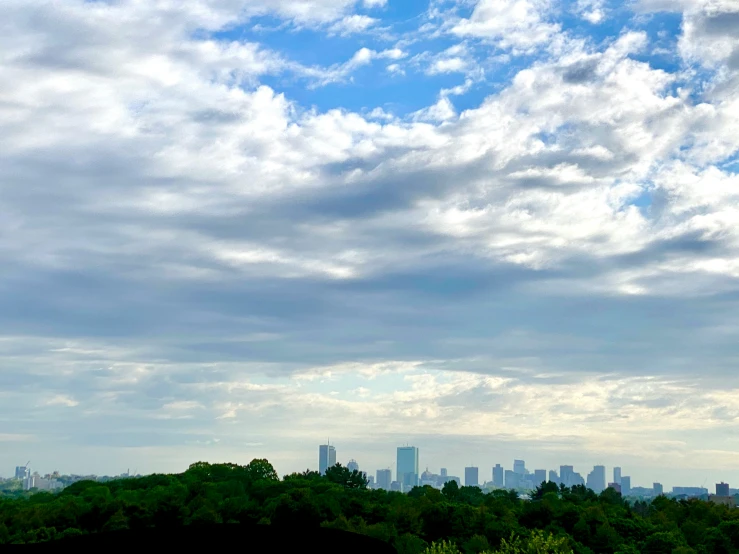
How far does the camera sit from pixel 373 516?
6025cm

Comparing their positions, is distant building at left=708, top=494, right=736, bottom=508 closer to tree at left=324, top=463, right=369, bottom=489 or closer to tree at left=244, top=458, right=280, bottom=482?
tree at left=324, top=463, right=369, bottom=489

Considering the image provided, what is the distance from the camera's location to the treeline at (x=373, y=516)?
181 feet

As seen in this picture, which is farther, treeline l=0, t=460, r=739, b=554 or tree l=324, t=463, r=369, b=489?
tree l=324, t=463, r=369, b=489

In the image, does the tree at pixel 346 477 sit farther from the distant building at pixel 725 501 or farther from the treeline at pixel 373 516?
the distant building at pixel 725 501

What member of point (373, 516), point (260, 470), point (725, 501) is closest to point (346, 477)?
point (260, 470)

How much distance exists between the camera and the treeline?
181 ft

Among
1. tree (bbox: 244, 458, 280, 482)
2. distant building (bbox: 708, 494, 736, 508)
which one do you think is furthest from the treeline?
distant building (bbox: 708, 494, 736, 508)

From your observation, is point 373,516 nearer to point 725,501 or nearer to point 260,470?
point 260,470

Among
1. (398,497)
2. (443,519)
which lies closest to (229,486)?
(398,497)

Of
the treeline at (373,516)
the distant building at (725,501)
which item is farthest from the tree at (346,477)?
the distant building at (725,501)

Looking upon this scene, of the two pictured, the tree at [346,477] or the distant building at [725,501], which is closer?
the tree at [346,477]

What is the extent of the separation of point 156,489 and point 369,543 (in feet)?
133

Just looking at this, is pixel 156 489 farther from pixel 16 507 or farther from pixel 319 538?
pixel 319 538

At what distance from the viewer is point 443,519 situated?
2313 inches
